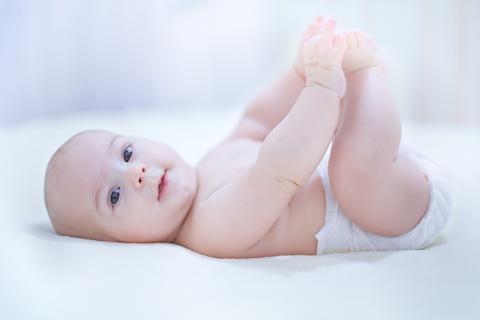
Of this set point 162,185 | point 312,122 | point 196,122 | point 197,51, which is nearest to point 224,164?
point 162,185

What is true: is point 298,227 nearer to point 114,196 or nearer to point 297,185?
point 297,185

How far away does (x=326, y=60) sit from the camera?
3.12ft

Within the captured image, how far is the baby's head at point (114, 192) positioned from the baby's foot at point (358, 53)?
32 cm

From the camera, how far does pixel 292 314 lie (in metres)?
0.78

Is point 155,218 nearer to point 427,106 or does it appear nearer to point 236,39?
point 427,106

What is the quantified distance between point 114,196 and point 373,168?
40cm

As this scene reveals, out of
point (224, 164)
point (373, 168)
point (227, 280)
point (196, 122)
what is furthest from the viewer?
point (196, 122)

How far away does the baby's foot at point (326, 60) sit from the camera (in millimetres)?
952

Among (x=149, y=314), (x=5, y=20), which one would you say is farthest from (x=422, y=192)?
(x=5, y=20)

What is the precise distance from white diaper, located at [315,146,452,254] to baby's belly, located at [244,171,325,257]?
0.01 meters

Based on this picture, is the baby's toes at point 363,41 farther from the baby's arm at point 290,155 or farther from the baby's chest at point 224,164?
the baby's chest at point 224,164

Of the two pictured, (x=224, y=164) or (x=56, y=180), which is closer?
(x=56, y=180)

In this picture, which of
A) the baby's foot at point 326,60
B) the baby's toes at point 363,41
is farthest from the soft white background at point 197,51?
the baby's foot at point 326,60

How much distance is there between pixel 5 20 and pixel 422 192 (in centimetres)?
81
